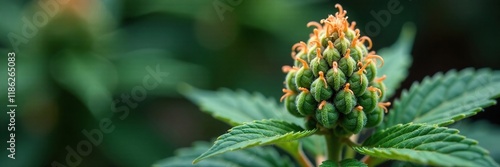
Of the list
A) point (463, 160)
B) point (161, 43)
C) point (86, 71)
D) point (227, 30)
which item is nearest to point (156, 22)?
point (161, 43)

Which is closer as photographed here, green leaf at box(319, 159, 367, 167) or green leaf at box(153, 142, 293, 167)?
green leaf at box(319, 159, 367, 167)

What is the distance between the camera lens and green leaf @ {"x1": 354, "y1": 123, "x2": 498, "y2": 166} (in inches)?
63.1

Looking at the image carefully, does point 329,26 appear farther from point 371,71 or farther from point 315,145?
point 315,145

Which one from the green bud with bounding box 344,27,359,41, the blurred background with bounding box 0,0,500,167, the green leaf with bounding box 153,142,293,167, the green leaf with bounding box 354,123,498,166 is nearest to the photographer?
the green leaf with bounding box 354,123,498,166

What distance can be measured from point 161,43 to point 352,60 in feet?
9.52

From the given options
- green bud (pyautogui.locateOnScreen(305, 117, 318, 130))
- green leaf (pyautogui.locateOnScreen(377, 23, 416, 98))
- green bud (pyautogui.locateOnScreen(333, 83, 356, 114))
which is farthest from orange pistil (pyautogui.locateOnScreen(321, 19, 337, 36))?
green leaf (pyautogui.locateOnScreen(377, 23, 416, 98))

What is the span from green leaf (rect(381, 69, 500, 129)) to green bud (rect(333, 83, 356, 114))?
43 centimetres

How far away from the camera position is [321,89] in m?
1.88

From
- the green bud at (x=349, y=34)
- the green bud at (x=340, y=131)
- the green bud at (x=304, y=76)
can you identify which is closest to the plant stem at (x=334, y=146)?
the green bud at (x=340, y=131)

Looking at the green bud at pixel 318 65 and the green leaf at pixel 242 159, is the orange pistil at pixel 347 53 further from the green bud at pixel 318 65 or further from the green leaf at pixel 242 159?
the green leaf at pixel 242 159

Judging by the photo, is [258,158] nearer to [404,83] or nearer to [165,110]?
[165,110]

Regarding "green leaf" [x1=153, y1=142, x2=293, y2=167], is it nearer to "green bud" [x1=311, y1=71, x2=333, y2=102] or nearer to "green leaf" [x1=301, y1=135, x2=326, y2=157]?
"green leaf" [x1=301, y1=135, x2=326, y2=157]

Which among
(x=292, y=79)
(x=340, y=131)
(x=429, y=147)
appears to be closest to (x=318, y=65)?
(x=292, y=79)

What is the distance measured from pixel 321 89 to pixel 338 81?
0.06m
